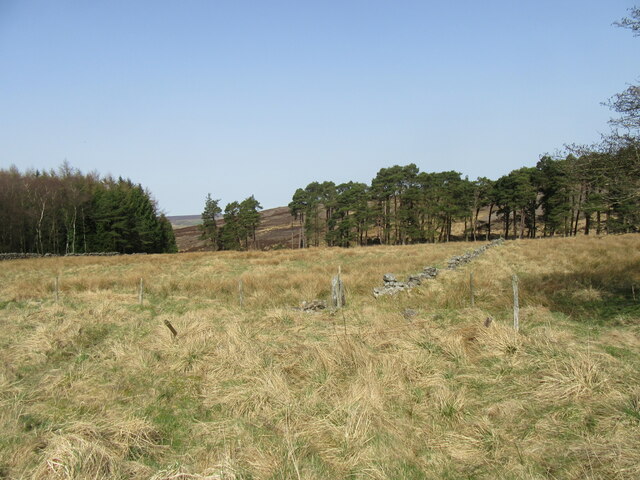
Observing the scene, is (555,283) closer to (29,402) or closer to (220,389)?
(220,389)

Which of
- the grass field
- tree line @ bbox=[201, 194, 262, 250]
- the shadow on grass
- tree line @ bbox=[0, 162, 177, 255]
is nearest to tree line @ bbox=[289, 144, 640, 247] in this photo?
tree line @ bbox=[201, 194, 262, 250]

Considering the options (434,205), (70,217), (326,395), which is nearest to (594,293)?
(326,395)

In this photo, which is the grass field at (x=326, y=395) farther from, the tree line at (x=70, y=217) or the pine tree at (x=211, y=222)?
the pine tree at (x=211, y=222)

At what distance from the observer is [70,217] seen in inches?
1879

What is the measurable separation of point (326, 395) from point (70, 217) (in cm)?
5341

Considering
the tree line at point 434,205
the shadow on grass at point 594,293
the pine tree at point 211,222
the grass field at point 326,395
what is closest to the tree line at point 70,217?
the pine tree at point 211,222

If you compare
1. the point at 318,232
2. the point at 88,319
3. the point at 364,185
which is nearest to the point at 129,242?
the point at 318,232

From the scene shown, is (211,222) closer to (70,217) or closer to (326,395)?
(70,217)

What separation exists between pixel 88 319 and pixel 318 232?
5447cm

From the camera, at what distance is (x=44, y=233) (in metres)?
46.6

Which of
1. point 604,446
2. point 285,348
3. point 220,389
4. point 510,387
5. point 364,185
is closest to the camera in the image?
point 604,446

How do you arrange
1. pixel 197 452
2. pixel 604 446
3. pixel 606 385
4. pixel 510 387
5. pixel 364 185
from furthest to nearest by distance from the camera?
pixel 364 185 < pixel 510 387 < pixel 606 385 < pixel 197 452 < pixel 604 446

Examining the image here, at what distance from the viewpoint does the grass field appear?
3562 mm

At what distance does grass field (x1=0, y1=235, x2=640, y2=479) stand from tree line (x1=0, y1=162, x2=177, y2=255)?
43.0 m
